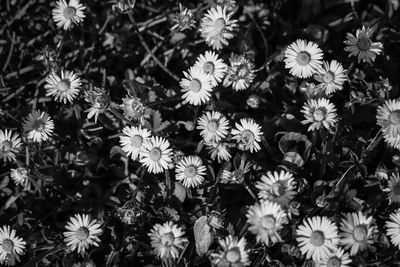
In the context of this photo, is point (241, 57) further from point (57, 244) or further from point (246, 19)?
point (57, 244)

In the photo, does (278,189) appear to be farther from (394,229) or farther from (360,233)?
(394,229)

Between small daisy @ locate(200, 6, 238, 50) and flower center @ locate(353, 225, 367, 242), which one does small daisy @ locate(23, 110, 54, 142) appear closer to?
small daisy @ locate(200, 6, 238, 50)

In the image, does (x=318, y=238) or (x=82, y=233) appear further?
(x=82, y=233)

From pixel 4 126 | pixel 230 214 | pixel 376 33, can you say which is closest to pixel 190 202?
pixel 230 214

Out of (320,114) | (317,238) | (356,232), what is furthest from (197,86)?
(356,232)

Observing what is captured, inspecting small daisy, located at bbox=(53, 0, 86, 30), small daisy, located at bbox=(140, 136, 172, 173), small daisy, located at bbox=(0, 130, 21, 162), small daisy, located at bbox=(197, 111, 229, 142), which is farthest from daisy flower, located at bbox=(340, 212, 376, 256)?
small daisy, located at bbox=(53, 0, 86, 30)

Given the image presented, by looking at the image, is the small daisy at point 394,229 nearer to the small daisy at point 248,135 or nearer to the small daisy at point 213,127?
the small daisy at point 248,135

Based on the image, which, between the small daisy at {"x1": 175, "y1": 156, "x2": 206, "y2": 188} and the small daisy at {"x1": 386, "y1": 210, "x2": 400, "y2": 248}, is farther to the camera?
the small daisy at {"x1": 175, "y1": 156, "x2": 206, "y2": 188}
